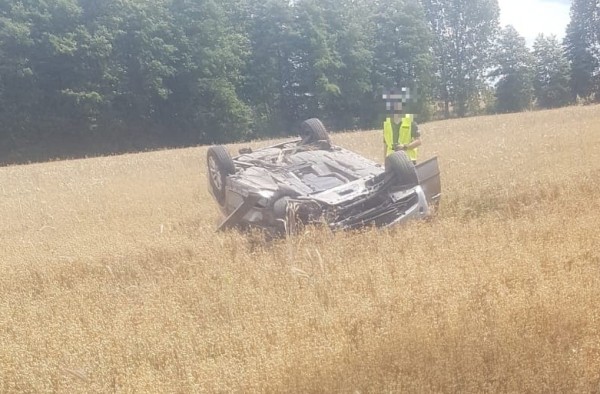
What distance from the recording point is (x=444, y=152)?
12.4 m

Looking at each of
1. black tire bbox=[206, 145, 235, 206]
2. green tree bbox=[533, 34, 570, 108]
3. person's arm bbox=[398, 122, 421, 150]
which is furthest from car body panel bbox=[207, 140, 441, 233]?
green tree bbox=[533, 34, 570, 108]

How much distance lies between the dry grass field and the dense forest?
25487 mm

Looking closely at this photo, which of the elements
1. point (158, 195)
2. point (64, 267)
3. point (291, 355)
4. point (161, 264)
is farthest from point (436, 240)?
point (158, 195)

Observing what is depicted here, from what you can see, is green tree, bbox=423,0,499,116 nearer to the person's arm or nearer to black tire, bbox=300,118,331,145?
black tire, bbox=300,118,331,145

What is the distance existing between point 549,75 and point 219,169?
112 feet

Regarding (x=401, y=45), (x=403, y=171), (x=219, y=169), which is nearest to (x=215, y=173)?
(x=219, y=169)

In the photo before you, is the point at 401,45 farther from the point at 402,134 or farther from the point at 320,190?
the point at 320,190

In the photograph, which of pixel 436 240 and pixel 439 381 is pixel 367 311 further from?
pixel 436 240

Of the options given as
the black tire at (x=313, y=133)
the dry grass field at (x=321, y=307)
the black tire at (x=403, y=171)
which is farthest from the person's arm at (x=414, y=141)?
the black tire at (x=403, y=171)

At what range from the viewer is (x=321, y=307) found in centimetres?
366

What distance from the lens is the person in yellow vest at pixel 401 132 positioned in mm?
7258

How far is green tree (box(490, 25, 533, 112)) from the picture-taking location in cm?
3206

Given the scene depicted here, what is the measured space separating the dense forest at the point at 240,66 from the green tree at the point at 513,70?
83 mm

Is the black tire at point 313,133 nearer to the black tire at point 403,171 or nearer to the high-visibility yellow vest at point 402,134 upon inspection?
the high-visibility yellow vest at point 402,134
